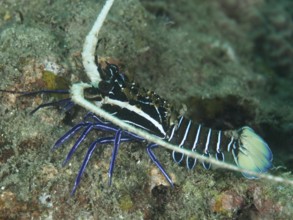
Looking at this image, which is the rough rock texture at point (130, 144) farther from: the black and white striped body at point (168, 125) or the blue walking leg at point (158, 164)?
the black and white striped body at point (168, 125)

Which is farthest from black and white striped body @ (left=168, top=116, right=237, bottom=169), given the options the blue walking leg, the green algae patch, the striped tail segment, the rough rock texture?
the green algae patch

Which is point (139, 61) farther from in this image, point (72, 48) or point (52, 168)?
point (52, 168)

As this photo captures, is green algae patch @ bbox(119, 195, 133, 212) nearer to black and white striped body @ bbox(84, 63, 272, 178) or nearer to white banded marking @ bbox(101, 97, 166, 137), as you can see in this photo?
black and white striped body @ bbox(84, 63, 272, 178)

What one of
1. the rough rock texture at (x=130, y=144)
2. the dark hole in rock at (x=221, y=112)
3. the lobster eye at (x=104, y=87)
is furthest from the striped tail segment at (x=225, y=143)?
the lobster eye at (x=104, y=87)

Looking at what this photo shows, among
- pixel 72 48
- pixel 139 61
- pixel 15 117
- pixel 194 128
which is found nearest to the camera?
pixel 15 117

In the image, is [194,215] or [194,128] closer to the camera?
[194,215]

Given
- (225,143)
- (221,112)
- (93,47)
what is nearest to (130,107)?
(93,47)

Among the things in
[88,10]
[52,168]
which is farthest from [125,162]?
[88,10]
